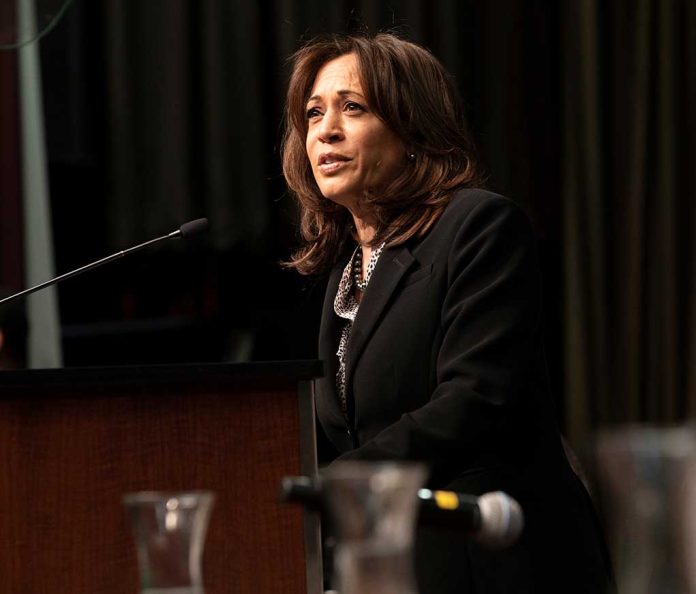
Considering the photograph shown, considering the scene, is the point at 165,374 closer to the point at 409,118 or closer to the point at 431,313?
the point at 431,313

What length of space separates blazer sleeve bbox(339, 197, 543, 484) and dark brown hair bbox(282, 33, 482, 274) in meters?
0.16

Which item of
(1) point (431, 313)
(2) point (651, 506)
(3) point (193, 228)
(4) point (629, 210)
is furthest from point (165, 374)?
(4) point (629, 210)

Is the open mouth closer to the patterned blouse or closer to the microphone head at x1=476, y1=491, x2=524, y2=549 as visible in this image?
the patterned blouse

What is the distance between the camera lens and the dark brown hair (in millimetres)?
2090

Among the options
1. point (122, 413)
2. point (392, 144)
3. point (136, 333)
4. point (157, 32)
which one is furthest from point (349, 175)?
point (157, 32)

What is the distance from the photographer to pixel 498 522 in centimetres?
91

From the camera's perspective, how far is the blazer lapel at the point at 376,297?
6.44 ft

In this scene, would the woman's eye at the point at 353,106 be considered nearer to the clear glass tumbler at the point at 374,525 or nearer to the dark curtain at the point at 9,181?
the clear glass tumbler at the point at 374,525

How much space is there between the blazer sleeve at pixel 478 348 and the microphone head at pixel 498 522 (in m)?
0.73

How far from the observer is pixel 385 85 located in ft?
6.97

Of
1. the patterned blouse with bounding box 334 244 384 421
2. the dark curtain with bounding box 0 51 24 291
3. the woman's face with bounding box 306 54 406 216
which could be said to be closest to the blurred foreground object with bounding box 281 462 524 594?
the patterned blouse with bounding box 334 244 384 421

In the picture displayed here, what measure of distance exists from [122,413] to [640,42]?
3237mm

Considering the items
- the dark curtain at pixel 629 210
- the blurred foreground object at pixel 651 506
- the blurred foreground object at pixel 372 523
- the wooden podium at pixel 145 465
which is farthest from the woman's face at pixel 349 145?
the dark curtain at pixel 629 210

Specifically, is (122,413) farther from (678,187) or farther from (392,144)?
(678,187)
